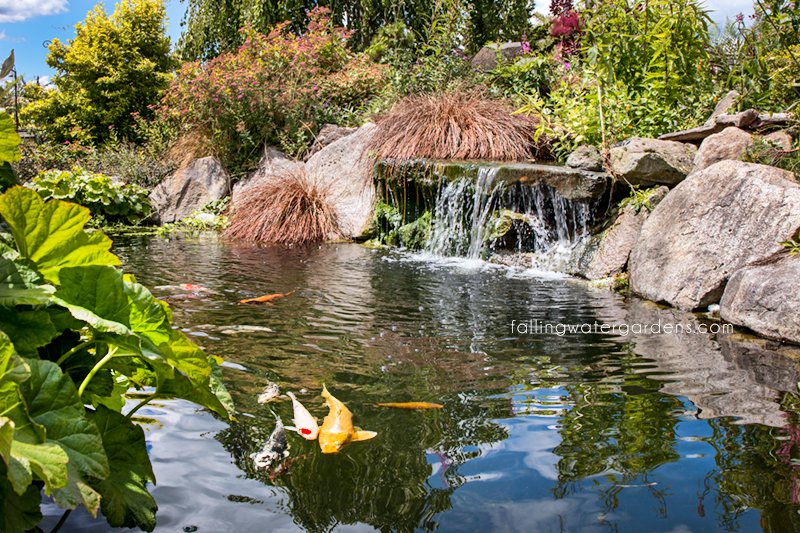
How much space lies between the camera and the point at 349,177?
7594 mm

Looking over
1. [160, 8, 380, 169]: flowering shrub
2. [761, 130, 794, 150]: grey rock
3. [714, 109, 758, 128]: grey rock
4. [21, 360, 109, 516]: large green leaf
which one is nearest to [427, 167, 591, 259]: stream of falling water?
[714, 109, 758, 128]: grey rock

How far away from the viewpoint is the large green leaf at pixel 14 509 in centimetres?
77

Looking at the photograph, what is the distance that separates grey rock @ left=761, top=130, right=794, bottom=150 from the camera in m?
4.28

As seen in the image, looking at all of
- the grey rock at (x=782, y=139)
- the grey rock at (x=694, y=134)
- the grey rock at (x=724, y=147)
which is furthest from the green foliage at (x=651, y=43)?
the grey rock at (x=782, y=139)

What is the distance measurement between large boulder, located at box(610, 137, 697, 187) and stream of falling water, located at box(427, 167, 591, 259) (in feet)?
1.70

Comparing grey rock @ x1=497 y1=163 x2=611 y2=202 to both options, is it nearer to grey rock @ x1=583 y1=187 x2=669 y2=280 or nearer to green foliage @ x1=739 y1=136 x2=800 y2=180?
grey rock @ x1=583 y1=187 x2=669 y2=280

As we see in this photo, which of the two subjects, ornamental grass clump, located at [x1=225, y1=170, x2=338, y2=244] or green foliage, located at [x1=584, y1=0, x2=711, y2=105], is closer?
green foliage, located at [x1=584, y1=0, x2=711, y2=105]

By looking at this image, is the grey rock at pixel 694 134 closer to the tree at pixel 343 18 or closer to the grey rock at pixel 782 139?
the grey rock at pixel 782 139

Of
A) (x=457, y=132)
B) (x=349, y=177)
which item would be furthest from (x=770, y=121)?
(x=349, y=177)

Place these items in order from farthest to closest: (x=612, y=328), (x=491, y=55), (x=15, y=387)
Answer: (x=491, y=55), (x=612, y=328), (x=15, y=387)

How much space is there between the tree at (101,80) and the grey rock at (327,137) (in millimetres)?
5131

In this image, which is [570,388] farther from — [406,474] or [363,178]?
[363,178]

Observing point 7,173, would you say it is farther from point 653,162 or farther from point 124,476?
point 653,162

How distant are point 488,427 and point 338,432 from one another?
1.52ft
